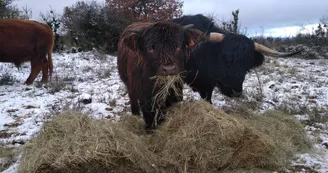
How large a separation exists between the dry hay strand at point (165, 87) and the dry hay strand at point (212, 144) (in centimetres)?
23

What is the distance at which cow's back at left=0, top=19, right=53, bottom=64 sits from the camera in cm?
787

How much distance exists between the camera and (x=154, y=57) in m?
3.54

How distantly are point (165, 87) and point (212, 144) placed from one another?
2.48ft

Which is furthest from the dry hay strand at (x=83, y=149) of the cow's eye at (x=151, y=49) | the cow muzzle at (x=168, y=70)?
the cow's eye at (x=151, y=49)

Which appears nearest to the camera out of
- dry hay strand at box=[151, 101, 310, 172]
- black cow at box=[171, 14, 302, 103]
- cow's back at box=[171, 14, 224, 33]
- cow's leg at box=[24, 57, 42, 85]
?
dry hay strand at box=[151, 101, 310, 172]

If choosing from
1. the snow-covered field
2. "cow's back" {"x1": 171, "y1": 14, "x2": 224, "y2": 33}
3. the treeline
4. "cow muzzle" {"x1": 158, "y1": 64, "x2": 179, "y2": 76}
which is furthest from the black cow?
the treeline

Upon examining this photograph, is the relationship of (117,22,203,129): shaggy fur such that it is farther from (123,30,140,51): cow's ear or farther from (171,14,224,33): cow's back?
(171,14,224,33): cow's back

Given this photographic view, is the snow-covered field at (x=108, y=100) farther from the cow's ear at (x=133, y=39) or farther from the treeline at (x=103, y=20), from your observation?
the treeline at (x=103, y=20)

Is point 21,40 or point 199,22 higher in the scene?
point 199,22

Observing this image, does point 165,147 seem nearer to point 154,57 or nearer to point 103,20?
point 154,57

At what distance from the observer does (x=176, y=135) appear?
11.3 feet

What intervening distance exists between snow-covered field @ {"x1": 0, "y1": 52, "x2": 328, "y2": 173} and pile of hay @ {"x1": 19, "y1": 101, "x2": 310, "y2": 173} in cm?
42

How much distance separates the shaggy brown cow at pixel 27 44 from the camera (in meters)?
7.88

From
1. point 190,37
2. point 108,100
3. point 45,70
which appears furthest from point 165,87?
point 45,70
